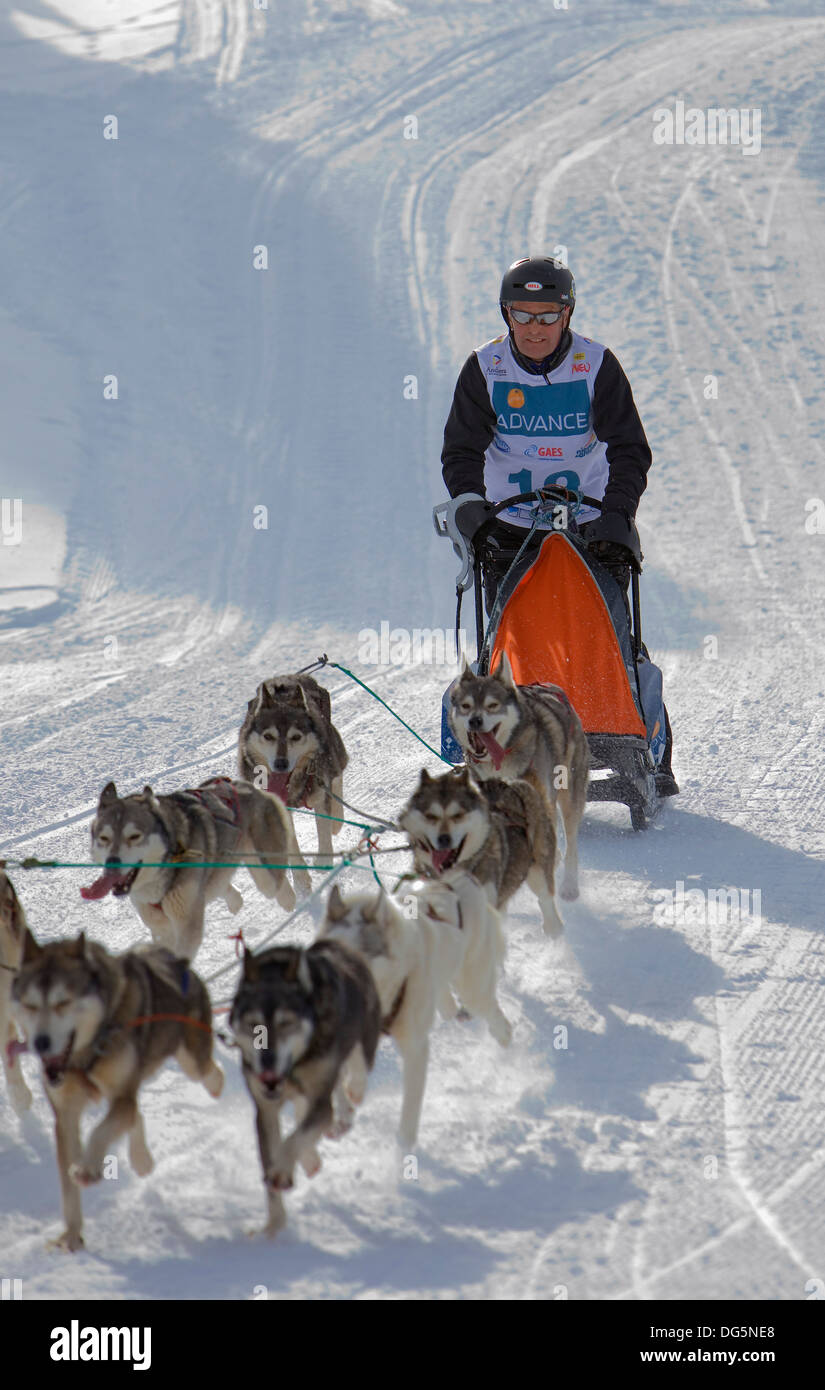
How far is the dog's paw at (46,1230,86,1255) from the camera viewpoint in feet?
10.5

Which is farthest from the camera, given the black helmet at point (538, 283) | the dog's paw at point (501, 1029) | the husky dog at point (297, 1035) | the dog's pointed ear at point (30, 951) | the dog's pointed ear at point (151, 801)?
the black helmet at point (538, 283)

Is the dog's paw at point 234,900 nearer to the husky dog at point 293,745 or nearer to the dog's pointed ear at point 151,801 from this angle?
the husky dog at point 293,745

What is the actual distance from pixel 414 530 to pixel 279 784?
6170mm

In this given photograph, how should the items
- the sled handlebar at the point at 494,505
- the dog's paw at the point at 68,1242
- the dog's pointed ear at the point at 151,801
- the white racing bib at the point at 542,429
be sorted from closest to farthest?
1. the dog's paw at the point at 68,1242
2. the dog's pointed ear at the point at 151,801
3. the sled handlebar at the point at 494,505
4. the white racing bib at the point at 542,429

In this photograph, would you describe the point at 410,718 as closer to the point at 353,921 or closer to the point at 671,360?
the point at 353,921

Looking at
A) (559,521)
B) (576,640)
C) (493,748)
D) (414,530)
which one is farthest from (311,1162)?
(414,530)

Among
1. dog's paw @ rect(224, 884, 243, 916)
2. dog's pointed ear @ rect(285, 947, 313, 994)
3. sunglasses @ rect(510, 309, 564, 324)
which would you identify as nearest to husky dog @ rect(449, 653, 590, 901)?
dog's paw @ rect(224, 884, 243, 916)

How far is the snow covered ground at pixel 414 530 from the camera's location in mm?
3430

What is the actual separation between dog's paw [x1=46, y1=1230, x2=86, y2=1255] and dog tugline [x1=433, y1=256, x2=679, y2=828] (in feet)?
8.92

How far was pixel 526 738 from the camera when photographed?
16.9 feet

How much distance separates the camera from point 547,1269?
3148 millimetres

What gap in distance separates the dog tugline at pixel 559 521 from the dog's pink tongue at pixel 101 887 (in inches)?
69.7

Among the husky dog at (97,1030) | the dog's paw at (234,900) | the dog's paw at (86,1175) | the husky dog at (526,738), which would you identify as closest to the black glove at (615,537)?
the husky dog at (526,738)
